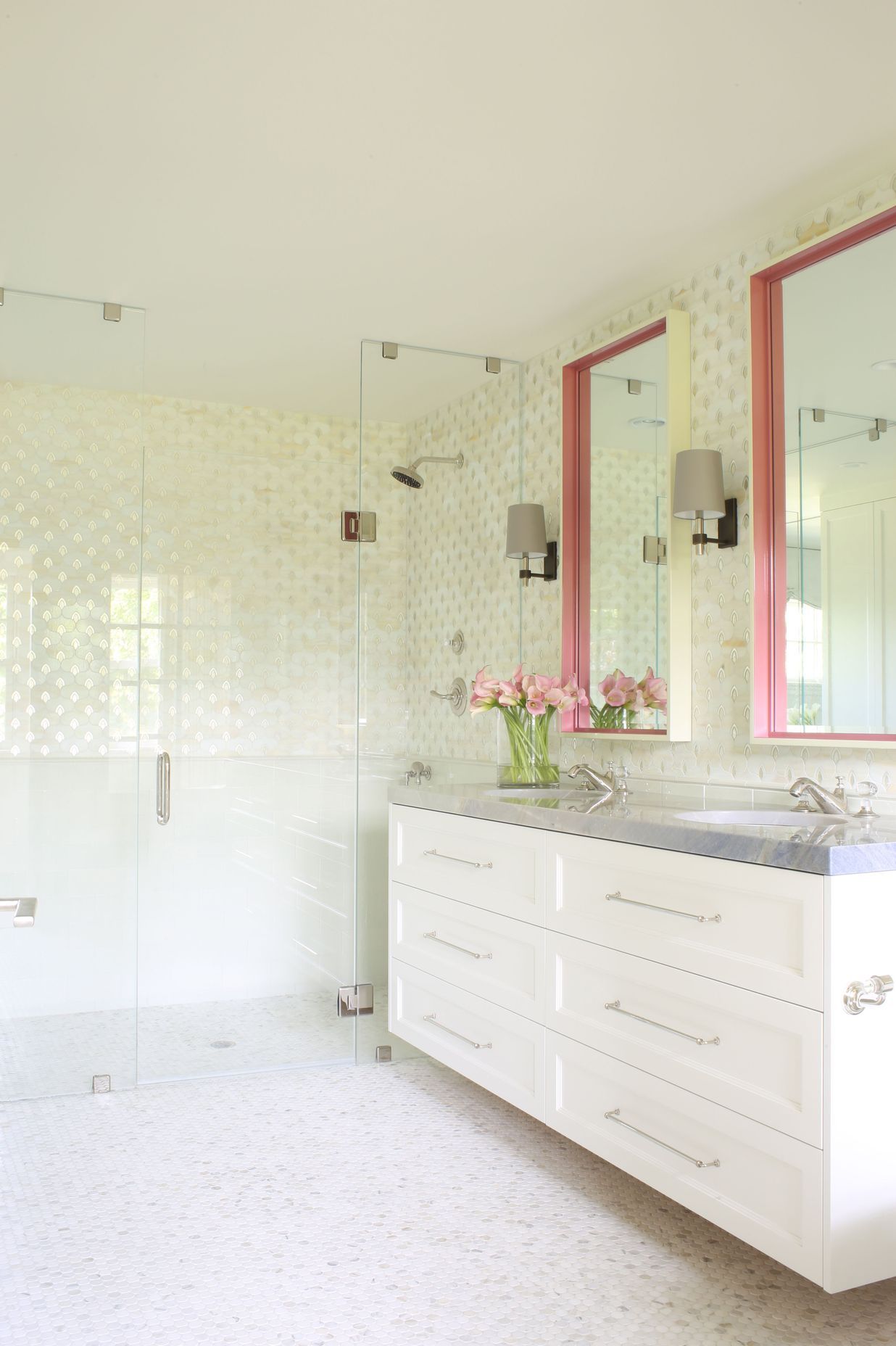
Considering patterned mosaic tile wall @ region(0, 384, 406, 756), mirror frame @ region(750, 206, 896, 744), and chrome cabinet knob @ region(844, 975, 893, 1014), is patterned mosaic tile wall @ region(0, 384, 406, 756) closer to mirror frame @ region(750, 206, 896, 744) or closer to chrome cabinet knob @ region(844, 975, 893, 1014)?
mirror frame @ region(750, 206, 896, 744)

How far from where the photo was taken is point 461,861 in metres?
2.98

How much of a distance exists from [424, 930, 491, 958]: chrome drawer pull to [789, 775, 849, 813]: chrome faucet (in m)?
0.94

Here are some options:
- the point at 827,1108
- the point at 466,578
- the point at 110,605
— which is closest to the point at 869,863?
the point at 827,1108

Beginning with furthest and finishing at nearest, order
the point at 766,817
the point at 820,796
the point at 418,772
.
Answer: the point at 418,772
the point at 766,817
the point at 820,796

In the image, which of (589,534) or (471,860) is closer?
(471,860)

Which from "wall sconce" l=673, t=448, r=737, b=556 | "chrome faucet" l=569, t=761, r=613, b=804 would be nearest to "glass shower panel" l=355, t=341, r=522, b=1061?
"chrome faucet" l=569, t=761, r=613, b=804

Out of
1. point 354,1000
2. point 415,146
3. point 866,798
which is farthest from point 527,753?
point 415,146

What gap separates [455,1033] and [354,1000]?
611mm

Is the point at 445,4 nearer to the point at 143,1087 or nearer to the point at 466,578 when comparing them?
the point at 466,578

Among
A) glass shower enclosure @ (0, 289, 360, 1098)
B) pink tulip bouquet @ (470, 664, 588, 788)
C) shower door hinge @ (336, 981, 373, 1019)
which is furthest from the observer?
shower door hinge @ (336, 981, 373, 1019)

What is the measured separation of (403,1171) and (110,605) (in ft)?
5.98

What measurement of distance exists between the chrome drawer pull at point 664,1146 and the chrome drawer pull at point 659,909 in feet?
1.45

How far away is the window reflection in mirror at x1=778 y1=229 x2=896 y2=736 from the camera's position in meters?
2.42

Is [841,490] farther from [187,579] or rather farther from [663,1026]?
[187,579]
